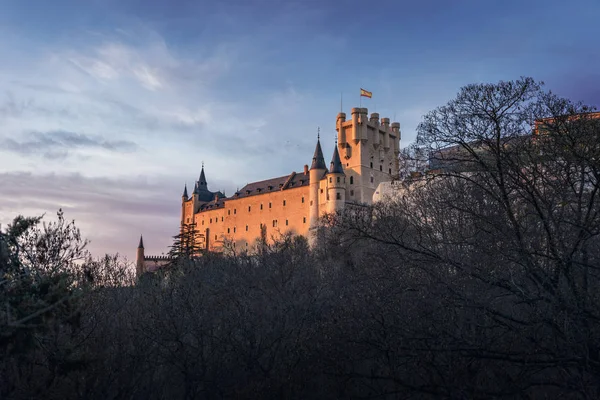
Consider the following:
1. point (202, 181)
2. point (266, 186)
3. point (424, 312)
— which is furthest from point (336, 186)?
point (424, 312)

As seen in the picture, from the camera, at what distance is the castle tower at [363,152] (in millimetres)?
81188

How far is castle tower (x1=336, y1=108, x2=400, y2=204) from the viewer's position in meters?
81.2

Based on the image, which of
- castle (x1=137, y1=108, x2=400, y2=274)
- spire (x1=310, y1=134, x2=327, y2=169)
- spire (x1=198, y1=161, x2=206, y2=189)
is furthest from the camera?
spire (x1=198, y1=161, x2=206, y2=189)

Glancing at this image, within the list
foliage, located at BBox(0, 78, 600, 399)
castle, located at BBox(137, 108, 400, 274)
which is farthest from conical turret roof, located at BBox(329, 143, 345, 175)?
foliage, located at BBox(0, 78, 600, 399)

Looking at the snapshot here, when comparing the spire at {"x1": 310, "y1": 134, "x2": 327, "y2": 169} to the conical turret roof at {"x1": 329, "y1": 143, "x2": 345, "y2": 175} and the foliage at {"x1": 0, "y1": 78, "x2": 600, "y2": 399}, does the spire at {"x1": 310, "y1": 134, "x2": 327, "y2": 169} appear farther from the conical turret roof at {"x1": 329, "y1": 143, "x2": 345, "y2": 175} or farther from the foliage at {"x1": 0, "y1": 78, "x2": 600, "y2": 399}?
the foliage at {"x1": 0, "y1": 78, "x2": 600, "y2": 399}

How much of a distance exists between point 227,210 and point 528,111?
85.6m

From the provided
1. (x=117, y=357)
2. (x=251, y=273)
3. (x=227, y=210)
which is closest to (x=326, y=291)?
(x=251, y=273)

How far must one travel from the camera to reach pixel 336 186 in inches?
3115

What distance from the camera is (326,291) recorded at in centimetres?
2523

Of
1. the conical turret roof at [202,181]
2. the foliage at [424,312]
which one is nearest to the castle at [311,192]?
the conical turret roof at [202,181]

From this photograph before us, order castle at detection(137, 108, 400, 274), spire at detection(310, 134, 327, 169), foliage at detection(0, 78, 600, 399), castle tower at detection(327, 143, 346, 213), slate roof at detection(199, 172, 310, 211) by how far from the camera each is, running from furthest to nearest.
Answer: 1. slate roof at detection(199, 172, 310, 211)
2. spire at detection(310, 134, 327, 169)
3. castle at detection(137, 108, 400, 274)
4. castle tower at detection(327, 143, 346, 213)
5. foliage at detection(0, 78, 600, 399)

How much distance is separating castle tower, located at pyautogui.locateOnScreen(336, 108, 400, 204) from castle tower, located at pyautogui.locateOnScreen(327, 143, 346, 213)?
1.88 metres

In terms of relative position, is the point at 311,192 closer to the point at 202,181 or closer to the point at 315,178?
the point at 315,178

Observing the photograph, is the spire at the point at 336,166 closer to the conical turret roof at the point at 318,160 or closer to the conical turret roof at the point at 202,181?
the conical turret roof at the point at 318,160
